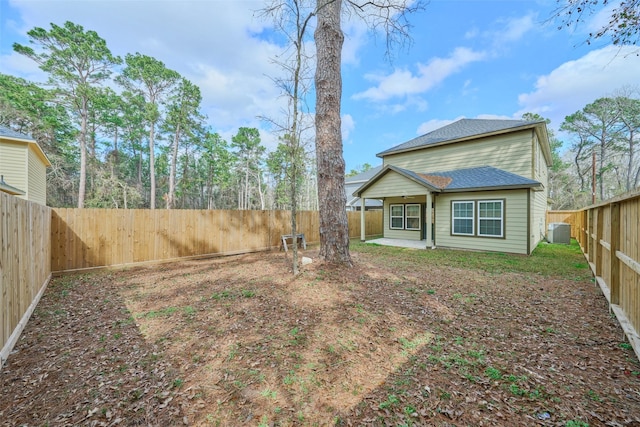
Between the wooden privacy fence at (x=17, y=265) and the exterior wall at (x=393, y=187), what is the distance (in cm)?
1183

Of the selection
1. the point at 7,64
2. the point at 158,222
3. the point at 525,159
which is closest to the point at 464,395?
the point at 158,222

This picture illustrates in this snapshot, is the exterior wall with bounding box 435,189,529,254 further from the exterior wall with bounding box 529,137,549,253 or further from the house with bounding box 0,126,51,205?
the house with bounding box 0,126,51,205

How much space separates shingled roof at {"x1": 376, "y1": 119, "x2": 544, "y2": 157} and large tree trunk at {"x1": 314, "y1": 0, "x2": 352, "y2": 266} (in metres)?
9.54

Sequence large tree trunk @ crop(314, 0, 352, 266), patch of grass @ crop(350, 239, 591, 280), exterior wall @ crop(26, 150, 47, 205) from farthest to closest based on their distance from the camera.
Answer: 1. exterior wall @ crop(26, 150, 47, 205)
2. patch of grass @ crop(350, 239, 591, 280)
3. large tree trunk @ crop(314, 0, 352, 266)

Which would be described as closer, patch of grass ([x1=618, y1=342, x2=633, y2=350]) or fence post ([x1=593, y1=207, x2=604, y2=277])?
patch of grass ([x1=618, y1=342, x2=633, y2=350])

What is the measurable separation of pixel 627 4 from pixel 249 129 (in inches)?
1208

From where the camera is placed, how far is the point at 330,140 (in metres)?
6.14

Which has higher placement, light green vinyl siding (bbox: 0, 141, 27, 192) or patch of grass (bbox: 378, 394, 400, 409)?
→ light green vinyl siding (bbox: 0, 141, 27, 192)

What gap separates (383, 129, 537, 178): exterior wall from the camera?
11109 millimetres

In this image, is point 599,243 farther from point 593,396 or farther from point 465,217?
point 465,217

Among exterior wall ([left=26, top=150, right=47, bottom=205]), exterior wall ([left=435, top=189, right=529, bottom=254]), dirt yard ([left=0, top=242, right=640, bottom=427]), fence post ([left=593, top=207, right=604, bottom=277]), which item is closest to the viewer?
dirt yard ([left=0, top=242, right=640, bottom=427])

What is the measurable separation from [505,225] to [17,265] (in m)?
13.2

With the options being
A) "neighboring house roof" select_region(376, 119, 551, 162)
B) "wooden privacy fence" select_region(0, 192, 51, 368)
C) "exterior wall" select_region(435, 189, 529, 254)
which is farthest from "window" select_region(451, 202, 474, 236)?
"wooden privacy fence" select_region(0, 192, 51, 368)

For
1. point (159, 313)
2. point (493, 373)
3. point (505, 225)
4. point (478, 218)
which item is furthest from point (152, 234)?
point (505, 225)
